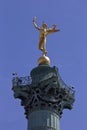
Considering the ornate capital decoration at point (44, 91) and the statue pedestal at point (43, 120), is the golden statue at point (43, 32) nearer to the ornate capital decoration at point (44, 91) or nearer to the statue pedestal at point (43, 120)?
the ornate capital decoration at point (44, 91)

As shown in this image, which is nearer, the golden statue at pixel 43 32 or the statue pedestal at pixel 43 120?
the statue pedestal at pixel 43 120

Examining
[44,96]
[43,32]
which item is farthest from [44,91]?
[43,32]

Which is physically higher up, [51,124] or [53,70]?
[53,70]

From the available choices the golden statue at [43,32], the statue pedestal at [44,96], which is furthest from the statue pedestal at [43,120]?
the golden statue at [43,32]

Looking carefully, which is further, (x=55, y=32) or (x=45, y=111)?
(x=55, y=32)

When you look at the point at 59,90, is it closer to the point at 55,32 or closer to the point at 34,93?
the point at 34,93

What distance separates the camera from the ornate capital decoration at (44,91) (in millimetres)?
54344

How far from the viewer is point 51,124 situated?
5309 cm

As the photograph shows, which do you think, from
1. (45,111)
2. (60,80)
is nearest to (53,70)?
(60,80)

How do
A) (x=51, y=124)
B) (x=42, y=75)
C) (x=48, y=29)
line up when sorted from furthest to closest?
1. (x=48, y=29)
2. (x=42, y=75)
3. (x=51, y=124)

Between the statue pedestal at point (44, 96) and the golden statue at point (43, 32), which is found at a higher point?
the golden statue at point (43, 32)

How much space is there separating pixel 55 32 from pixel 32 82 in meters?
7.43

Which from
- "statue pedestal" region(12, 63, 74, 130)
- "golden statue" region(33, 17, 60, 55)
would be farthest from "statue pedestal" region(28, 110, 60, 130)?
"golden statue" region(33, 17, 60, 55)

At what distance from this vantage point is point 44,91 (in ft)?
180
